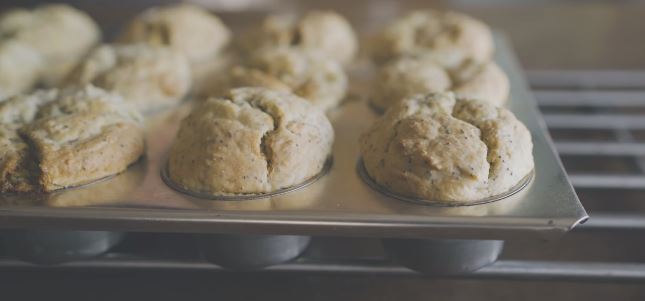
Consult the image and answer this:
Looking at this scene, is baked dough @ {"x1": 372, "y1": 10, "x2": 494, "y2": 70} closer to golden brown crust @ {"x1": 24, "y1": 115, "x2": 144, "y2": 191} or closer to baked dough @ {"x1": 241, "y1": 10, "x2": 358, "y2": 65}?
baked dough @ {"x1": 241, "y1": 10, "x2": 358, "y2": 65}

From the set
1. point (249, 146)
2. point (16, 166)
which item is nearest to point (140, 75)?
point (16, 166)

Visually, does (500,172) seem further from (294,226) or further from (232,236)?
(232,236)

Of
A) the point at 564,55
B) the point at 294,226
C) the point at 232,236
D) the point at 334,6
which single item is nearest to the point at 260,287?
the point at 232,236

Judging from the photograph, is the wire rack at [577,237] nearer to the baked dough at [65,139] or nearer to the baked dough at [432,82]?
the baked dough at [65,139]

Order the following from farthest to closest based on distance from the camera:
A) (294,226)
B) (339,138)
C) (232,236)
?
(339,138)
(232,236)
(294,226)

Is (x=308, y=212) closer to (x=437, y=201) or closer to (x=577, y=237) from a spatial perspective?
(x=437, y=201)

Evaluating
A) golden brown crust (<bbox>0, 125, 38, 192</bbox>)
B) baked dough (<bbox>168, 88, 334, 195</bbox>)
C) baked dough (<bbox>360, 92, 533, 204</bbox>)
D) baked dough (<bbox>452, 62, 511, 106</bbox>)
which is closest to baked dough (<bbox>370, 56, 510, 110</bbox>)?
baked dough (<bbox>452, 62, 511, 106</bbox>)
